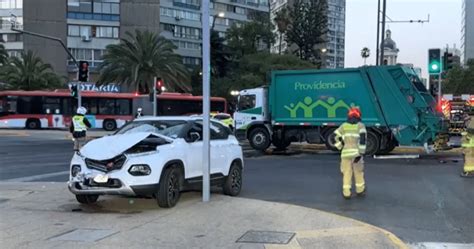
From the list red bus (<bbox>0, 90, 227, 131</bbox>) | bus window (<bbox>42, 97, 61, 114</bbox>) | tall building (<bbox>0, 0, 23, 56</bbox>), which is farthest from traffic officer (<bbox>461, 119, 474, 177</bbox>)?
tall building (<bbox>0, 0, 23, 56</bbox>)

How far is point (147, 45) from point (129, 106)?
10.9m

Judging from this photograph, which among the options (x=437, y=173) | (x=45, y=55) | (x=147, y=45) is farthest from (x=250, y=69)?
(x=437, y=173)

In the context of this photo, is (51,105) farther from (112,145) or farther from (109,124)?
(112,145)

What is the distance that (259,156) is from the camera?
21672mm

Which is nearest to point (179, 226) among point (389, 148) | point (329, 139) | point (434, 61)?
point (329, 139)

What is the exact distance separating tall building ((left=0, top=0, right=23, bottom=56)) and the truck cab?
5951 cm

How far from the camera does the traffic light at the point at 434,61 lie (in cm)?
2158

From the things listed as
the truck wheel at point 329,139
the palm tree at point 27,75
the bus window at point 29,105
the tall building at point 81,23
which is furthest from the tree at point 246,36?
the truck wheel at point 329,139

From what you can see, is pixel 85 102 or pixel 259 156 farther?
pixel 85 102

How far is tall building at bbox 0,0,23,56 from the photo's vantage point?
77.9 meters

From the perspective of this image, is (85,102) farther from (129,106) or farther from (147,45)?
(147,45)

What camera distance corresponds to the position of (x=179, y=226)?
27.0 feet

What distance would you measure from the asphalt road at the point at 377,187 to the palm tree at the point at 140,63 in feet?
113

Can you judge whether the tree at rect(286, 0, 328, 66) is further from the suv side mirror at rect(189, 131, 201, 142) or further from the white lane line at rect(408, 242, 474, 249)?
the white lane line at rect(408, 242, 474, 249)
